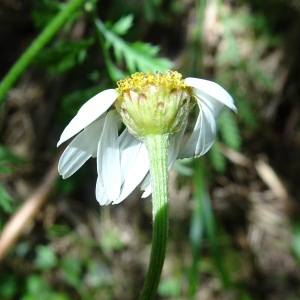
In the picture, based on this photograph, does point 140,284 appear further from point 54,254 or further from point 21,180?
point 21,180

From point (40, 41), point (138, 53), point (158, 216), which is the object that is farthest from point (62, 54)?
point (158, 216)

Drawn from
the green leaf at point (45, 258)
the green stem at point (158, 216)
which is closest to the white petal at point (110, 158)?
the green stem at point (158, 216)

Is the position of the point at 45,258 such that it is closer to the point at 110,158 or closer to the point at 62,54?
the point at 62,54

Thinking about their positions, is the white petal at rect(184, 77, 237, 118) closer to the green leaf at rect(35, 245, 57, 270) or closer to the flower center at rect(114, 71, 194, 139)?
the flower center at rect(114, 71, 194, 139)

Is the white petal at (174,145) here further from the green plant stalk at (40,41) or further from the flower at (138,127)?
the green plant stalk at (40,41)

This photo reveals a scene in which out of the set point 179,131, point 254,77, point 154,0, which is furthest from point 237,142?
point 179,131

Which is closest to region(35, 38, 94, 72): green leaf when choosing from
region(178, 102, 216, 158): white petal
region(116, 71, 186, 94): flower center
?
region(116, 71, 186, 94): flower center

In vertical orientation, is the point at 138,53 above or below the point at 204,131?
above
